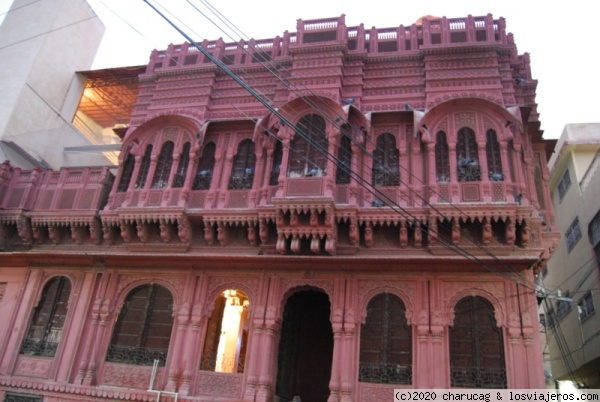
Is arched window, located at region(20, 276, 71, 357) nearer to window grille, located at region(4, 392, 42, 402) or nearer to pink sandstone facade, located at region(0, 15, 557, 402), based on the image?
pink sandstone facade, located at region(0, 15, 557, 402)

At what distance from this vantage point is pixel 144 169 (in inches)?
566

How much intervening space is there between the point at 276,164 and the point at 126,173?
15.4ft

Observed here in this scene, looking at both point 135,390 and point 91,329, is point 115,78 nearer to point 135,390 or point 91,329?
point 91,329

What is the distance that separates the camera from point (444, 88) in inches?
520

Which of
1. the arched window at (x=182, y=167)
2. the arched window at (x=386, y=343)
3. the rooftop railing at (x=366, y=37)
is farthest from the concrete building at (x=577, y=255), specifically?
the arched window at (x=182, y=167)

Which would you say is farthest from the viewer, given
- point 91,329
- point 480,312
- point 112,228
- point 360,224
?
point 112,228

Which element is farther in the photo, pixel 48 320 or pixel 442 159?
pixel 48 320

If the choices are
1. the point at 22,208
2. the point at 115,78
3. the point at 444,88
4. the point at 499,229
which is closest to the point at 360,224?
the point at 499,229

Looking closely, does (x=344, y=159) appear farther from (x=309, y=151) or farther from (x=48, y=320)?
(x=48, y=320)

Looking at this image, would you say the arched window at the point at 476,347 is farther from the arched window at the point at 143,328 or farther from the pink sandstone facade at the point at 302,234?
the arched window at the point at 143,328

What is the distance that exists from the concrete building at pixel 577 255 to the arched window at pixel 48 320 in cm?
1405

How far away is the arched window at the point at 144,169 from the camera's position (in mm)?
14125

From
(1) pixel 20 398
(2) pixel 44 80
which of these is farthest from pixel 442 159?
(2) pixel 44 80

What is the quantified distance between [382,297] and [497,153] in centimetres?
460
